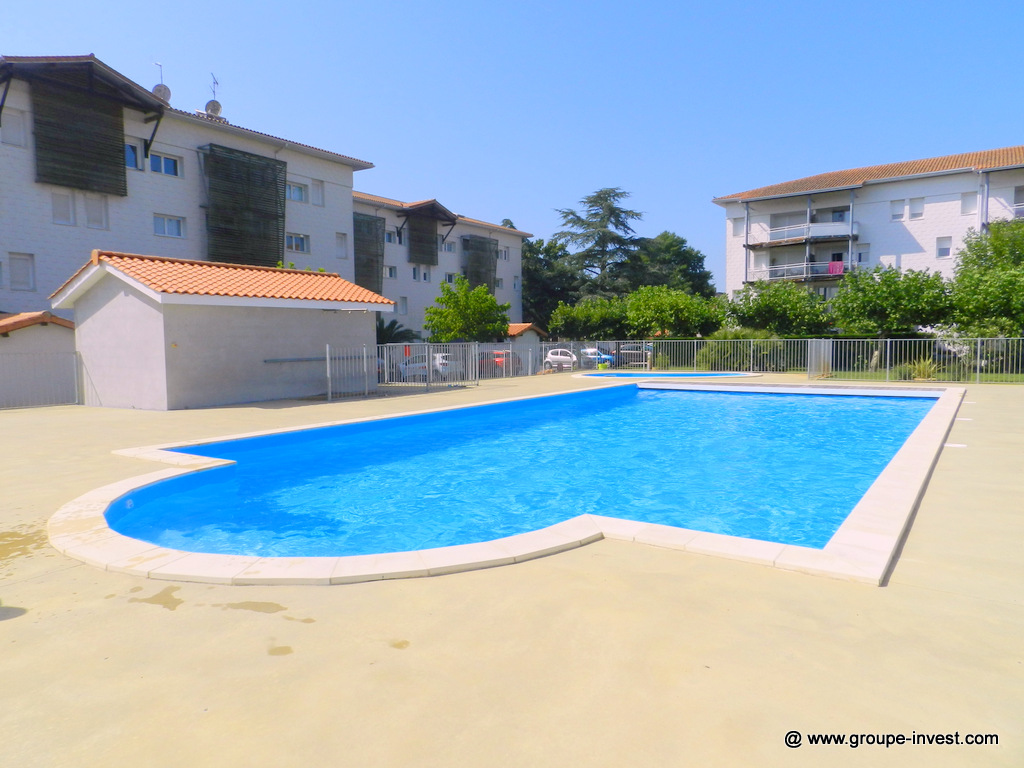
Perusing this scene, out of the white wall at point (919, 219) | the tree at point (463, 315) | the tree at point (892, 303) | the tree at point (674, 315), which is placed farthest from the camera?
the white wall at point (919, 219)

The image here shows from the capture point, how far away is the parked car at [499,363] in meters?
27.3

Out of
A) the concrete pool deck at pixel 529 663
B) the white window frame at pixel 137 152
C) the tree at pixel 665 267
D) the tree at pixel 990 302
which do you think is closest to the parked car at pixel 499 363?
the white window frame at pixel 137 152

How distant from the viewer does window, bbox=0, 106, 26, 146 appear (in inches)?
829

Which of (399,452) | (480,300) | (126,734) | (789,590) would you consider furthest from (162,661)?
(480,300)

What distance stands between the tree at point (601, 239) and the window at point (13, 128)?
34.3 m

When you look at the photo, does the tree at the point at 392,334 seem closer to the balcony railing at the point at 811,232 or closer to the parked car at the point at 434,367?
the parked car at the point at 434,367

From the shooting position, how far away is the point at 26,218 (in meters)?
21.5

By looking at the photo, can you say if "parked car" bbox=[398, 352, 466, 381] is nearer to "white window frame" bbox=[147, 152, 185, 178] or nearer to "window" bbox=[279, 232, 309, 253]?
"window" bbox=[279, 232, 309, 253]

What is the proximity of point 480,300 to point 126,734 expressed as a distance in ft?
96.3

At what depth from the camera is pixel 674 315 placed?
3300 cm

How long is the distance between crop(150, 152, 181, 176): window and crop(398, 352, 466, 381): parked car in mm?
12910

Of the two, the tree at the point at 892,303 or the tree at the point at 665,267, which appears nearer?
the tree at the point at 892,303

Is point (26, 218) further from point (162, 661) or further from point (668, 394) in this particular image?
point (162, 661)

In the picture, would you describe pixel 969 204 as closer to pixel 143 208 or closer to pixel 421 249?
pixel 421 249
